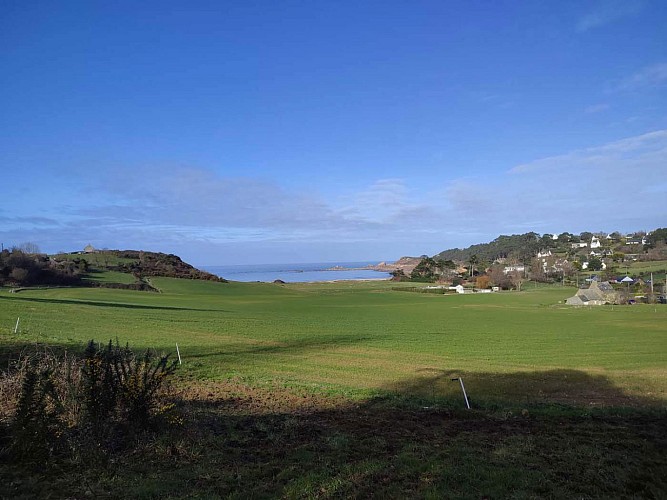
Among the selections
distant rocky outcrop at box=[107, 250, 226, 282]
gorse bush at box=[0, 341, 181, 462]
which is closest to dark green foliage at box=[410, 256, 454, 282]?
distant rocky outcrop at box=[107, 250, 226, 282]

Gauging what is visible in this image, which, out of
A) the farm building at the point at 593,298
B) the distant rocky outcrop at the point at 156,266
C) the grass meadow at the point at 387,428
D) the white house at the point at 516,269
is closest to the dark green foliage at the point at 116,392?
the grass meadow at the point at 387,428

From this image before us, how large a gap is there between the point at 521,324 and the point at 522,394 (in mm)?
34817

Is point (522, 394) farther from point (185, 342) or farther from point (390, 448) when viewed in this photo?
point (185, 342)

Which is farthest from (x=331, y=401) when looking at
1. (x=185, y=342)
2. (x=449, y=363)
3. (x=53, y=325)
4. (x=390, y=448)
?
(x=53, y=325)

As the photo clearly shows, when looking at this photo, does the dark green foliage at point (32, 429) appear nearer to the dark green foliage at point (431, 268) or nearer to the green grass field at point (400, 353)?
the green grass field at point (400, 353)

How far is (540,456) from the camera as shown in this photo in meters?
6.62

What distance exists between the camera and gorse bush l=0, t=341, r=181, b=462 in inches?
240

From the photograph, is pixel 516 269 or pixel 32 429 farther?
pixel 516 269

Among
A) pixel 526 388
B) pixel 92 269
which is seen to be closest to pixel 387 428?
pixel 526 388

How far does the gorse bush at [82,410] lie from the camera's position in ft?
20.0

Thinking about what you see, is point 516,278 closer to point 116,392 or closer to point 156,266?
point 156,266

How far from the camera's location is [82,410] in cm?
704

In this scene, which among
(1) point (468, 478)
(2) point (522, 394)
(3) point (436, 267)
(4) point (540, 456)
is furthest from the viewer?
(3) point (436, 267)

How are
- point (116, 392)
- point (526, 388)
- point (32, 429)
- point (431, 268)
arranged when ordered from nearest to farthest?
point (32, 429), point (116, 392), point (526, 388), point (431, 268)
